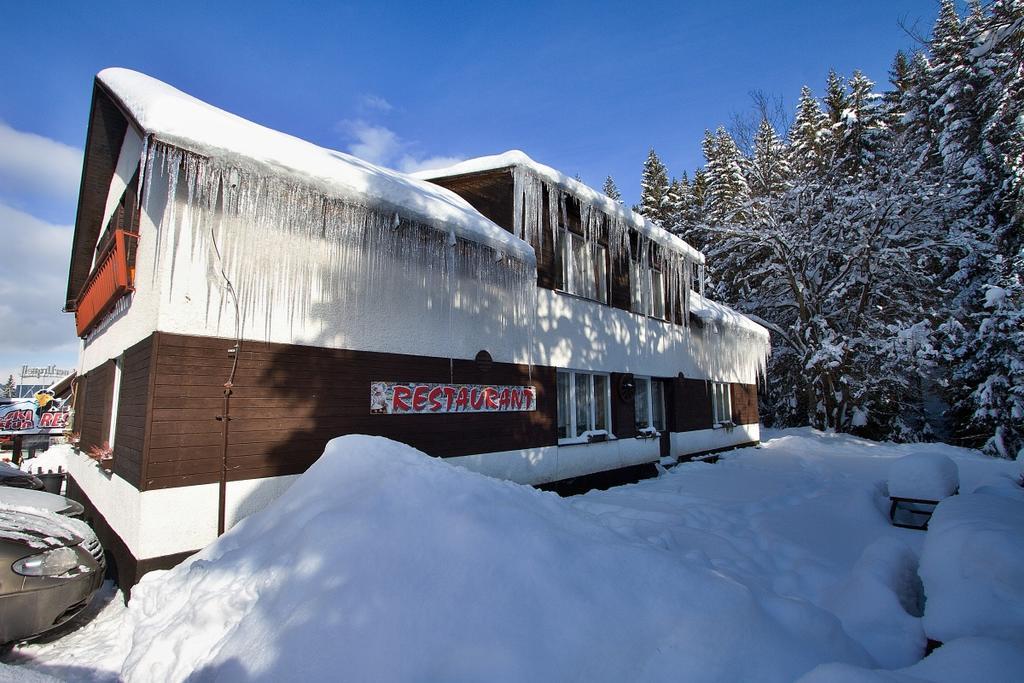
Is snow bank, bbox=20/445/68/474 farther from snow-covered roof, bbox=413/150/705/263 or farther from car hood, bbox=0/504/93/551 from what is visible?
snow-covered roof, bbox=413/150/705/263

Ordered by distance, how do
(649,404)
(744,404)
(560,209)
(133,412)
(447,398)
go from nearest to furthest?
1. (133,412)
2. (447,398)
3. (560,209)
4. (649,404)
5. (744,404)

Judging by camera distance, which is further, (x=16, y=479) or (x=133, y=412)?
(x=16, y=479)

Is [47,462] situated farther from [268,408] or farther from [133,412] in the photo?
[268,408]

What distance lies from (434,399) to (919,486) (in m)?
6.48

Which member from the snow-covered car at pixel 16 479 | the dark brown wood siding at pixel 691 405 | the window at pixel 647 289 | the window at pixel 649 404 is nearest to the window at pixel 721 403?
the dark brown wood siding at pixel 691 405

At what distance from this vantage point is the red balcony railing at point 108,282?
5871 millimetres

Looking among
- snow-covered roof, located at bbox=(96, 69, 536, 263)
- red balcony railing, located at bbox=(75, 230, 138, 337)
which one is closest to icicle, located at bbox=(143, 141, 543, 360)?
snow-covered roof, located at bbox=(96, 69, 536, 263)

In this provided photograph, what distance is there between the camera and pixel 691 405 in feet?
45.8

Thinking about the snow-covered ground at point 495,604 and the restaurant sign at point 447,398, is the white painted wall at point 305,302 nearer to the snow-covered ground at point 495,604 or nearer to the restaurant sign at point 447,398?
the restaurant sign at point 447,398

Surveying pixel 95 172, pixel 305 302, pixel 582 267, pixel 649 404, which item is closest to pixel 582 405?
pixel 582 267

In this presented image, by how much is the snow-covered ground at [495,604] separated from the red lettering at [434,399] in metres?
2.32

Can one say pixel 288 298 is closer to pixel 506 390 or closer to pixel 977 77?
pixel 506 390

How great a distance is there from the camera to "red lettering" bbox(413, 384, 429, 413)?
6922 millimetres

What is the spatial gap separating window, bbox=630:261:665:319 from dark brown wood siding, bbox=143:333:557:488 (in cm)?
636
